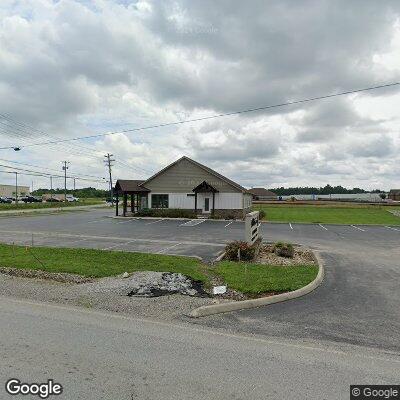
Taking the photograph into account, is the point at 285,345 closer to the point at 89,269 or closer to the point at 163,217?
the point at 89,269

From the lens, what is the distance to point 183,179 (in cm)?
3903

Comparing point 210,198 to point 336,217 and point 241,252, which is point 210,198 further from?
point 241,252

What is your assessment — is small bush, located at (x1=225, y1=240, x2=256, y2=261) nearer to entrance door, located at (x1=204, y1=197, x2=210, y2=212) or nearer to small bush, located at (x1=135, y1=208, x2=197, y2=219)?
small bush, located at (x1=135, y1=208, x2=197, y2=219)

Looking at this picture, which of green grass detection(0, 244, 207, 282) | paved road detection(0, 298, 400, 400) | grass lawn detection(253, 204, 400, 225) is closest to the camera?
paved road detection(0, 298, 400, 400)

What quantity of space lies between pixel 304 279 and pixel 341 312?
7.28 ft

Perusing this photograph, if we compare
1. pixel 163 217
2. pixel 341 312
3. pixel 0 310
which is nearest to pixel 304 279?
pixel 341 312

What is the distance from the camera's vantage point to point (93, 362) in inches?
186

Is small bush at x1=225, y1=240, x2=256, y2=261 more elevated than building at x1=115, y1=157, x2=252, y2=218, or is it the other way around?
building at x1=115, y1=157, x2=252, y2=218

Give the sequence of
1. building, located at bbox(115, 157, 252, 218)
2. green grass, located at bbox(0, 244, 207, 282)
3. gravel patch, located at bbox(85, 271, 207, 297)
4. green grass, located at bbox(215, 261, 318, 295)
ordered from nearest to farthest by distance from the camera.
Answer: gravel patch, located at bbox(85, 271, 207, 297), green grass, located at bbox(215, 261, 318, 295), green grass, located at bbox(0, 244, 207, 282), building, located at bbox(115, 157, 252, 218)

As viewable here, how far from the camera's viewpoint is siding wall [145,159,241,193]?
3869cm

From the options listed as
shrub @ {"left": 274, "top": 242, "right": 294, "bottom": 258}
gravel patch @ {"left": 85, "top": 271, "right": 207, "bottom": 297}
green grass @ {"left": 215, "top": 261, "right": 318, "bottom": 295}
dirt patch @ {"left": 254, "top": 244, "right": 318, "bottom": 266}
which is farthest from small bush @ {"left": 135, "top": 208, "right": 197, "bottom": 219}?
gravel patch @ {"left": 85, "top": 271, "right": 207, "bottom": 297}

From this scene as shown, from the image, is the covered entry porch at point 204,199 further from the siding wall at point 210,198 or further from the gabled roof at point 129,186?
the gabled roof at point 129,186

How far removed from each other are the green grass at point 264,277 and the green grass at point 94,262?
85 centimetres

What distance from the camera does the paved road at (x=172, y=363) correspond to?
410cm
